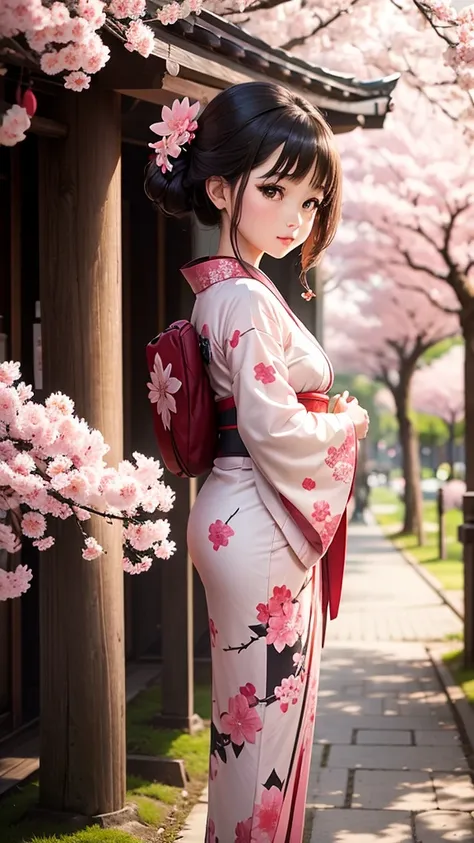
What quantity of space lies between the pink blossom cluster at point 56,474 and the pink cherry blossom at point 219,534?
220 mm

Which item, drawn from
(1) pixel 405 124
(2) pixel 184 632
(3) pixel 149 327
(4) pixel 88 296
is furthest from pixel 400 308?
(4) pixel 88 296

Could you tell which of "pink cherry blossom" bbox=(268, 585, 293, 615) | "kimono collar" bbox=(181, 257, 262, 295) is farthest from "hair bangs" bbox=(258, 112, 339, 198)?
"pink cherry blossom" bbox=(268, 585, 293, 615)

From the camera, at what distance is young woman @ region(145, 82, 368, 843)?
9.17 ft

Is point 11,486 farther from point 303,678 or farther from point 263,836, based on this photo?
point 263,836

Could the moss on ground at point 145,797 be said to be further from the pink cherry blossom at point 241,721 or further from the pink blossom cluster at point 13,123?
the pink blossom cluster at point 13,123

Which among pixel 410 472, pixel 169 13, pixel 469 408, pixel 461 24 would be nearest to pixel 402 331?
pixel 410 472

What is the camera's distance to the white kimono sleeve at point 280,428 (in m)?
2.76

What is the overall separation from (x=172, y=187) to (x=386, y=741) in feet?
13.4

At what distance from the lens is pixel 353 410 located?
9.91 feet

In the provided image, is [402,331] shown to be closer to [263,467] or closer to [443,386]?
[443,386]

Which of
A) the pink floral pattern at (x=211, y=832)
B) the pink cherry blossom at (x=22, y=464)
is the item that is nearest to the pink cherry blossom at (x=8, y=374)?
the pink cherry blossom at (x=22, y=464)

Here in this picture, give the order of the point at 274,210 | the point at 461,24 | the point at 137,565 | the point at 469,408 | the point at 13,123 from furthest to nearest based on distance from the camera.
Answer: the point at 469,408 → the point at 461,24 → the point at 137,565 → the point at 274,210 → the point at 13,123

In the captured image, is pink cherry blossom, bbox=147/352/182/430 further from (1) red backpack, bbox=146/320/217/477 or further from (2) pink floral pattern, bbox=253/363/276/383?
(2) pink floral pattern, bbox=253/363/276/383

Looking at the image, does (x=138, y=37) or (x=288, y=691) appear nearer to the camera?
(x=288, y=691)
